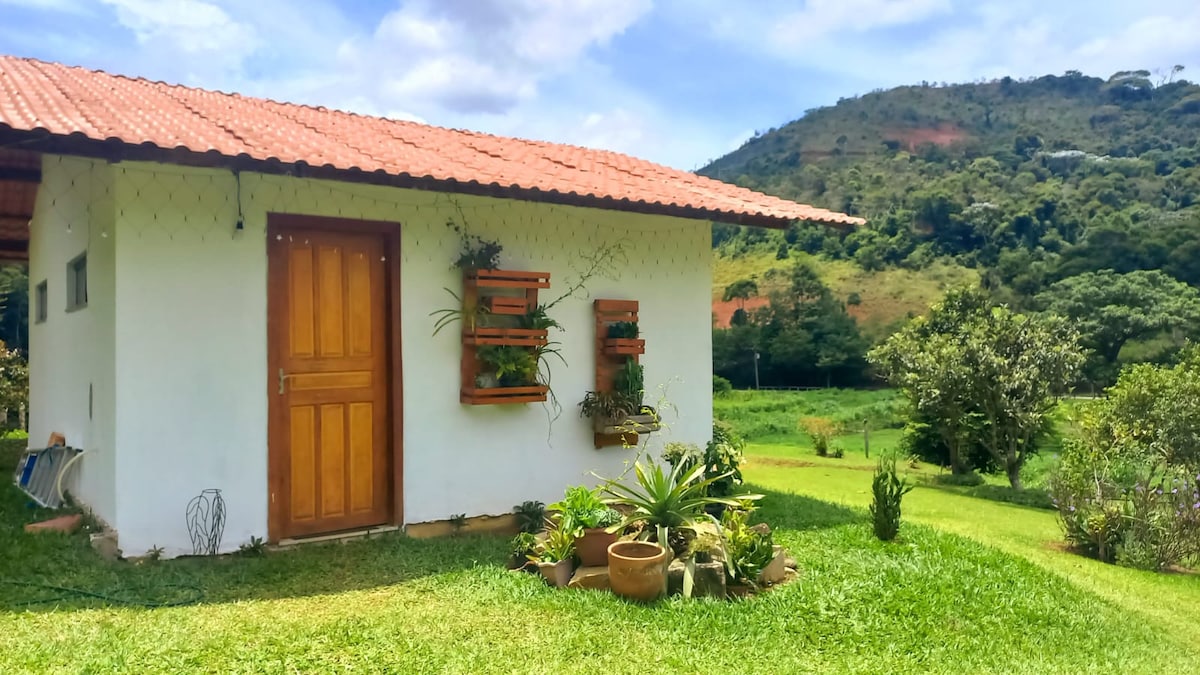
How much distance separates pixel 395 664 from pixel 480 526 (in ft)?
9.33

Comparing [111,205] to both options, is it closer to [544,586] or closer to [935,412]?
[544,586]

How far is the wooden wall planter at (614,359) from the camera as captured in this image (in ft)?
23.1

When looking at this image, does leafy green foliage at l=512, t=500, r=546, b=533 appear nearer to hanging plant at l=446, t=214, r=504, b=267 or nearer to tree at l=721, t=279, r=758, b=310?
hanging plant at l=446, t=214, r=504, b=267

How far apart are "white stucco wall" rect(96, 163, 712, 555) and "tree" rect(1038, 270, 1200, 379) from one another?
33459mm

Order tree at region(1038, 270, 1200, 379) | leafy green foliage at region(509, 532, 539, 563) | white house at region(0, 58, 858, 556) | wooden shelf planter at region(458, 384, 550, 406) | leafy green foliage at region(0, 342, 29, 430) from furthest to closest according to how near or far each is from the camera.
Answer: tree at region(1038, 270, 1200, 379) → leafy green foliage at region(0, 342, 29, 430) → wooden shelf planter at region(458, 384, 550, 406) → leafy green foliage at region(509, 532, 539, 563) → white house at region(0, 58, 858, 556)

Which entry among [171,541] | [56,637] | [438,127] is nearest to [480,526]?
[171,541]

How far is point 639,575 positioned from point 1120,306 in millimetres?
39741

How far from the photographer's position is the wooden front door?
570cm

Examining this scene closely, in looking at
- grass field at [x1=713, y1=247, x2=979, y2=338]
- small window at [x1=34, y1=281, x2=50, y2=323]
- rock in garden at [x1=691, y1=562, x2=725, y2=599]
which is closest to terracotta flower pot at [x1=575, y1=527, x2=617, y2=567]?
rock in garden at [x1=691, y1=562, x2=725, y2=599]

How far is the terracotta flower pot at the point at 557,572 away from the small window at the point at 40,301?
20.8ft

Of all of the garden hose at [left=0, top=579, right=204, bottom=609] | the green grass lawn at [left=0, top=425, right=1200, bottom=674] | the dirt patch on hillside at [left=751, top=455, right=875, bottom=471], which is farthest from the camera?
the dirt patch on hillside at [left=751, top=455, right=875, bottom=471]

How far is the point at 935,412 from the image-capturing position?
18.4 m

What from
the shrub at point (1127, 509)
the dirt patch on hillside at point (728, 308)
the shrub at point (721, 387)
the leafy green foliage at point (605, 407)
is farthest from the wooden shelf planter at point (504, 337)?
the dirt patch on hillside at point (728, 308)

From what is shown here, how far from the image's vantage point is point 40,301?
8625mm
